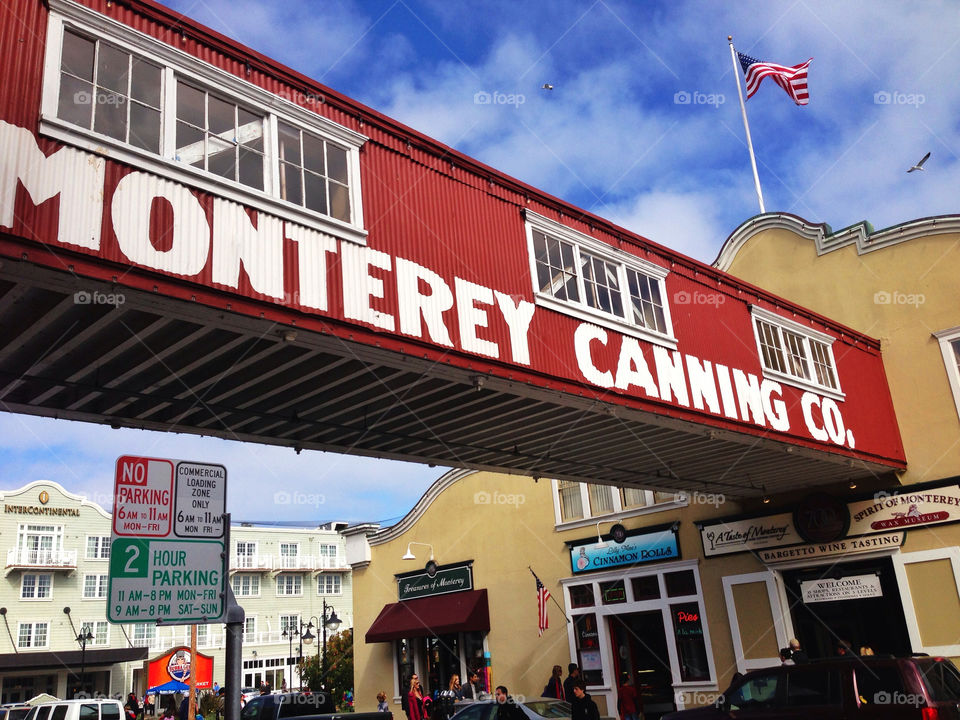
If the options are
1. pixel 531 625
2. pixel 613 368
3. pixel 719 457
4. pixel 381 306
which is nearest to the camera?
pixel 381 306

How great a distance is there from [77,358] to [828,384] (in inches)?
583

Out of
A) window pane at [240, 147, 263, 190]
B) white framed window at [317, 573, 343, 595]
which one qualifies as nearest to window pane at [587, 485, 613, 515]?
window pane at [240, 147, 263, 190]

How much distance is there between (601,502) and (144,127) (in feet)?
55.9

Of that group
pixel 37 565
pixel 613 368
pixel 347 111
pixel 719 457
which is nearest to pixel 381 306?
pixel 347 111

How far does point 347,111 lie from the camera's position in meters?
10.4

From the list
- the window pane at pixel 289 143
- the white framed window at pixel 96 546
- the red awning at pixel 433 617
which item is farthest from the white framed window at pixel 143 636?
the window pane at pixel 289 143

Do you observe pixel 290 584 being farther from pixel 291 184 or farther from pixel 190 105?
pixel 190 105

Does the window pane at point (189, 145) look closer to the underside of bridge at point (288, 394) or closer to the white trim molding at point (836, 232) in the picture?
the underside of bridge at point (288, 394)

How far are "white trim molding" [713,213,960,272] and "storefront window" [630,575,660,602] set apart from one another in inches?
324

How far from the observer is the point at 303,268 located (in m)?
8.90

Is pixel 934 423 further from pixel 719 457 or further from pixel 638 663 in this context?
pixel 638 663

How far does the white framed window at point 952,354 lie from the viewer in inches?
715

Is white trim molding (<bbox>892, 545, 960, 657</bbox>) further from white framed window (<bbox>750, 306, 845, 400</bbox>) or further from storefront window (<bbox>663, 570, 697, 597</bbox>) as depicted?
storefront window (<bbox>663, 570, 697, 597</bbox>)

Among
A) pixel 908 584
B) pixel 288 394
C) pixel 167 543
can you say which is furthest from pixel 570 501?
pixel 167 543
